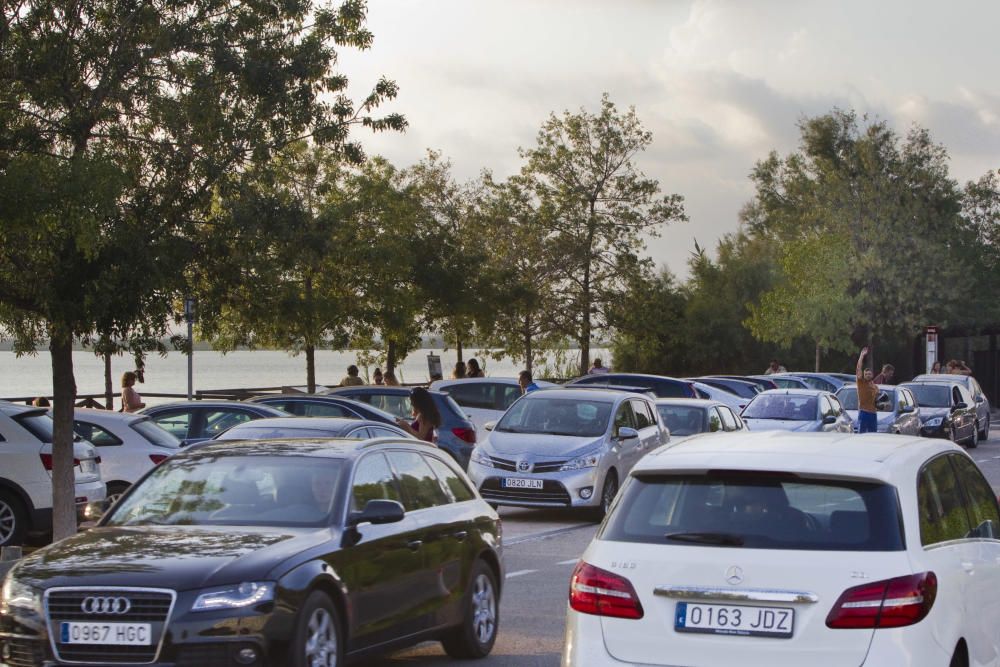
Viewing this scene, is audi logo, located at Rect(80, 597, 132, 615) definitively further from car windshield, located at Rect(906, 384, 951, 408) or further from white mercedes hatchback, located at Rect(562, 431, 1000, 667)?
car windshield, located at Rect(906, 384, 951, 408)

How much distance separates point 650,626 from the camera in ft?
19.9

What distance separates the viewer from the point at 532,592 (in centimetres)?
1263

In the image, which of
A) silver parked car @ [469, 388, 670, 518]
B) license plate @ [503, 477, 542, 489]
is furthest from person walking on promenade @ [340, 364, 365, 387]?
license plate @ [503, 477, 542, 489]

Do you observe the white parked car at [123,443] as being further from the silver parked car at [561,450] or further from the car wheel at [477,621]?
the car wheel at [477,621]

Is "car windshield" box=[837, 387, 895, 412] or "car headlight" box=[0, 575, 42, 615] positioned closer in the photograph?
"car headlight" box=[0, 575, 42, 615]

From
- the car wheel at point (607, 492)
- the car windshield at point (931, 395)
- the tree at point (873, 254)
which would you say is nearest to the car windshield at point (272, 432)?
the car wheel at point (607, 492)

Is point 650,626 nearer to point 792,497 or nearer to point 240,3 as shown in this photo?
point 792,497

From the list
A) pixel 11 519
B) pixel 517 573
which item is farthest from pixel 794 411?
pixel 11 519

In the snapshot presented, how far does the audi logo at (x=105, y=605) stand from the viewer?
7281 mm

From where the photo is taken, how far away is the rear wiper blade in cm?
612

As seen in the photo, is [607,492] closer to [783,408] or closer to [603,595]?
[783,408]

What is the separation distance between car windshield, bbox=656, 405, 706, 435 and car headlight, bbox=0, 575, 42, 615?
672 inches

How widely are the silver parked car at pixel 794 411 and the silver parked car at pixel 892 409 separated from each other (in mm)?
2346

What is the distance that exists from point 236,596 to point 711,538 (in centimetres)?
245
